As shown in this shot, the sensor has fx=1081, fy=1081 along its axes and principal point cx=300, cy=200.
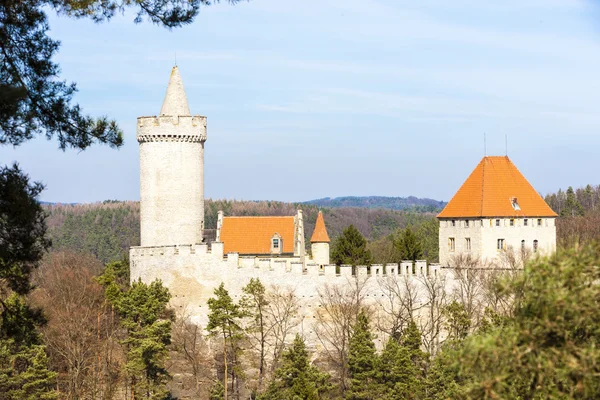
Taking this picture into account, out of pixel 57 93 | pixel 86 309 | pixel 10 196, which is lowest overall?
pixel 86 309

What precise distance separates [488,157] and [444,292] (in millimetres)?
6585

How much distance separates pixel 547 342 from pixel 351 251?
122 ft

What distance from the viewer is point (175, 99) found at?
150ft

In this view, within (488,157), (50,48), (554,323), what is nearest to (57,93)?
(50,48)

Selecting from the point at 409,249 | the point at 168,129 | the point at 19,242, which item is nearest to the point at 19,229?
the point at 19,242

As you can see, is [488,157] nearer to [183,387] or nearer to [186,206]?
[186,206]

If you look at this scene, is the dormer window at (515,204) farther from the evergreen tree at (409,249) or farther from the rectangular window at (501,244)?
the evergreen tree at (409,249)

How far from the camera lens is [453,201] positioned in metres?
44.2

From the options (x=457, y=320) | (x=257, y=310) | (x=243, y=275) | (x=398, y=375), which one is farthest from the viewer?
(x=243, y=275)

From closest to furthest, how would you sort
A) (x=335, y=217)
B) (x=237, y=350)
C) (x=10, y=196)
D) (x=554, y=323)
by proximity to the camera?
(x=554, y=323) < (x=10, y=196) < (x=237, y=350) < (x=335, y=217)

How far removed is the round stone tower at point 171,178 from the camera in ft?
143

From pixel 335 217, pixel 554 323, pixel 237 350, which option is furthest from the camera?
pixel 335 217

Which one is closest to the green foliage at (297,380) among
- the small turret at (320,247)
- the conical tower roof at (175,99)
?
the small turret at (320,247)

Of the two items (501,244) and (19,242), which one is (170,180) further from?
(19,242)
